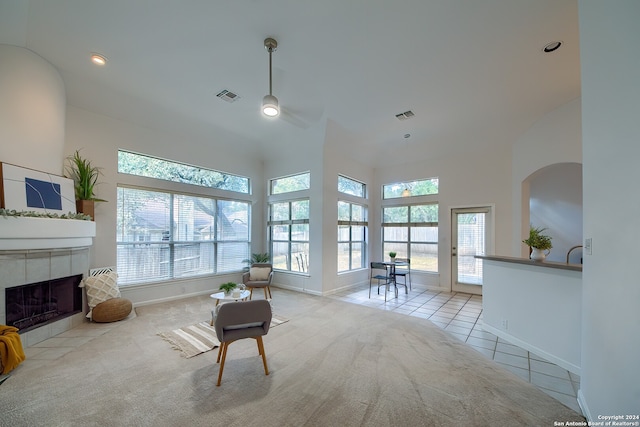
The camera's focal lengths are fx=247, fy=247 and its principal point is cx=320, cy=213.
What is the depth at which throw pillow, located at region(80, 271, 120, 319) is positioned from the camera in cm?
387

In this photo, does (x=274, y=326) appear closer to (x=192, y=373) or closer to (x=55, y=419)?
(x=192, y=373)

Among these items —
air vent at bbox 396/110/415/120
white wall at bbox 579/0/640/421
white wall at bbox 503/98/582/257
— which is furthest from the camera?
air vent at bbox 396/110/415/120

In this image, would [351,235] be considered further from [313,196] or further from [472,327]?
[472,327]

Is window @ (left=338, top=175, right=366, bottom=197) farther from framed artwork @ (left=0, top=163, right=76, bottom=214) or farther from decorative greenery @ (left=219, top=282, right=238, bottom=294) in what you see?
framed artwork @ (left=0, top=163, right=76, bottom=214)

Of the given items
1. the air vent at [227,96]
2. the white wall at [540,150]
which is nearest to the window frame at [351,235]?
the air vent at [227,96]

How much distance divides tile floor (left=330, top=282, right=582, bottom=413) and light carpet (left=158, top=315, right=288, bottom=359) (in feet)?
8.07

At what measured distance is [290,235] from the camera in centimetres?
638

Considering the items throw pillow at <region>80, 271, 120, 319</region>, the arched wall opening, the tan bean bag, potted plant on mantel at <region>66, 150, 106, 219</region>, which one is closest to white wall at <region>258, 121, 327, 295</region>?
the tan bean bag

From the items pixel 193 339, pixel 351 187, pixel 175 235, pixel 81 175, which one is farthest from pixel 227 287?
pixel 351 187

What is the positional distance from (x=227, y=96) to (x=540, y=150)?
5.90m

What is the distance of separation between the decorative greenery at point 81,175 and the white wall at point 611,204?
6014mm

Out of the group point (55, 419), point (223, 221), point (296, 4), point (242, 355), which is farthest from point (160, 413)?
point (223, 221)

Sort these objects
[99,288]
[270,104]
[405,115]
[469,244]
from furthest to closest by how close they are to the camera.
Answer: [469,244]
[405,115]
[99,288]
[270,104]

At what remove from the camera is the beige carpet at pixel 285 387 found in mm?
1910
